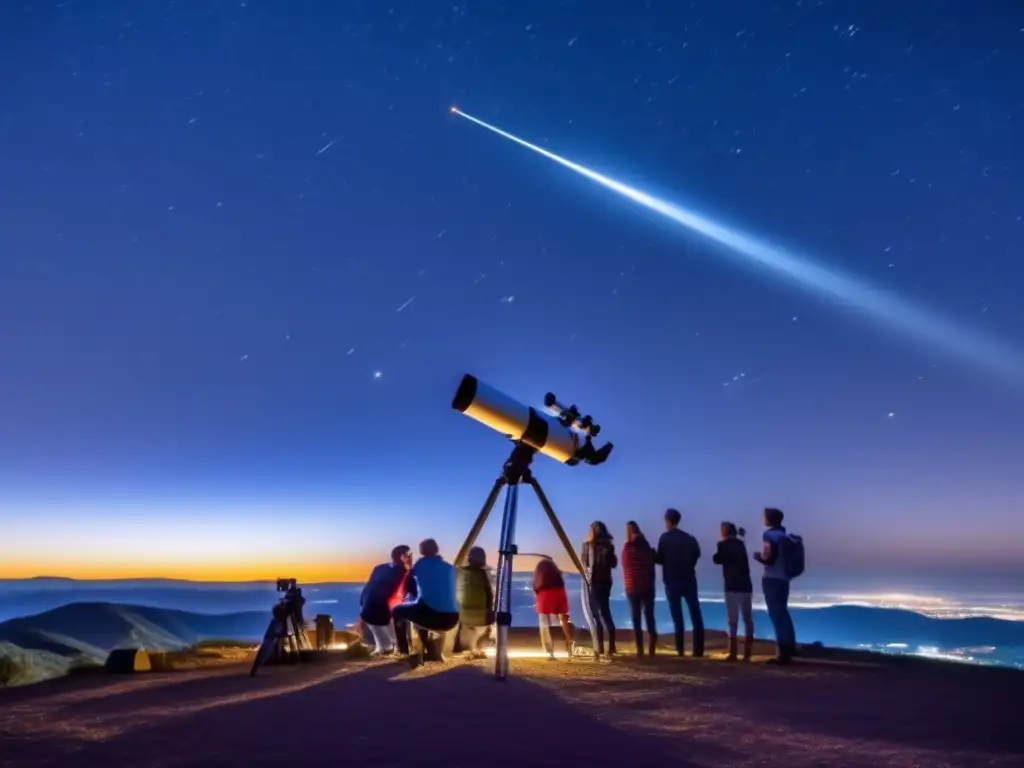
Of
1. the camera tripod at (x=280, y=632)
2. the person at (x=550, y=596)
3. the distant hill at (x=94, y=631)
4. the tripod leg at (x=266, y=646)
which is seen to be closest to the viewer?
the tripod leg at (x=266, y=646)

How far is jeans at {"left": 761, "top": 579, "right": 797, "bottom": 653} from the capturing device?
11766 mm

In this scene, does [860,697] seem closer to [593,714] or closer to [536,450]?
[593,714]

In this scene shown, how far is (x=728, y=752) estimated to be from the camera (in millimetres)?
5465

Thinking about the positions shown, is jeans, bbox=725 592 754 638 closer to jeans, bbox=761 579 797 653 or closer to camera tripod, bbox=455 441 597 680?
jeans, bbox=761 579 797 653

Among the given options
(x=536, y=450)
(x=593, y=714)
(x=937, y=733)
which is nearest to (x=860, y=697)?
(x=937, y=733)

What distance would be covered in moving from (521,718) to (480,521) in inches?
157

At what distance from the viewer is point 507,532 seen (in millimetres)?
9656

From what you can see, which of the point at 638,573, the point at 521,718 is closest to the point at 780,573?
the point at 638,573

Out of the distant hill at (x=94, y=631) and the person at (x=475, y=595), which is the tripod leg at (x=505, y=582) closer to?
the person at (x=475, y=595)

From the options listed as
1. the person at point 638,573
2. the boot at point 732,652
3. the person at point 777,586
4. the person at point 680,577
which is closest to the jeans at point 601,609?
the person at point 638,573

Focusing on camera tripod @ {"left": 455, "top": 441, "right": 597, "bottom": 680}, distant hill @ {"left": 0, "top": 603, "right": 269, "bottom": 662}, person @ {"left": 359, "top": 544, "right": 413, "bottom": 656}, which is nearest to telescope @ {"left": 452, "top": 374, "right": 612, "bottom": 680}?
camera tripod @ {"left": 455, "top": 441, "right": 597, "bottom": 680}

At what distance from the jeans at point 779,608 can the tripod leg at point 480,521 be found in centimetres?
460

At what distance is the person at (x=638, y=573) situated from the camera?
12.9m

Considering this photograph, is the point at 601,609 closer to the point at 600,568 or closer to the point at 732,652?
the point at 600,568
